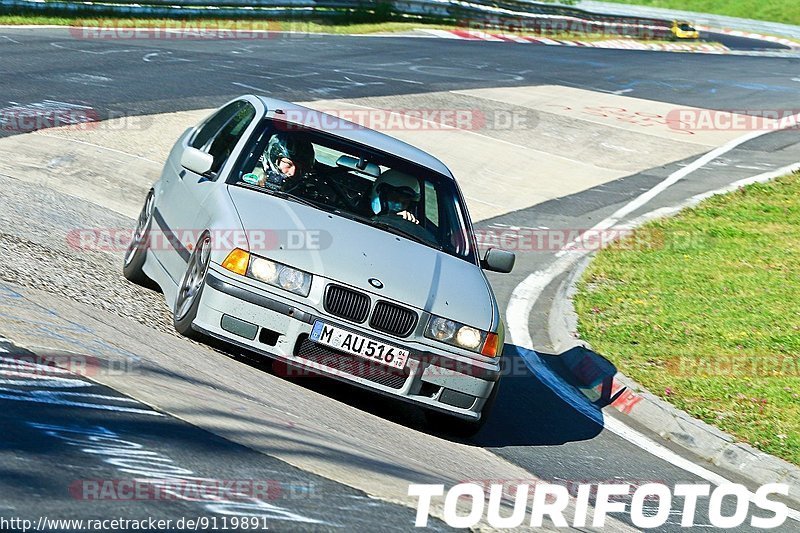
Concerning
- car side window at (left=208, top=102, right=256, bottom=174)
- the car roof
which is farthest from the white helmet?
car side window at (left=208, top=102, right=256, bottom=174)

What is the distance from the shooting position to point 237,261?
23.2 feet

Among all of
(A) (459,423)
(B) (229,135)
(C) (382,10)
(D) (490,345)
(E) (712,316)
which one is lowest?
(E) (712,316)

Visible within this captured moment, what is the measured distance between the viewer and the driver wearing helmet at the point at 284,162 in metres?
8.08

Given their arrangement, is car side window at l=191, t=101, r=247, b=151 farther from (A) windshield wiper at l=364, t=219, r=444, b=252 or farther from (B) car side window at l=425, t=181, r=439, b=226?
(A) windshield wiper at l=364, t=219, r=444, b=252

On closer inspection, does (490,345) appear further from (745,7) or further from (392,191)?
(745,7)

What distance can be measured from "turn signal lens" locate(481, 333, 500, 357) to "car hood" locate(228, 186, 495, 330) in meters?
0.07

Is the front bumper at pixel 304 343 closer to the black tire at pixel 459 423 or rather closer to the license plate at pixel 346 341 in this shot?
the license plate at pixel 346 341

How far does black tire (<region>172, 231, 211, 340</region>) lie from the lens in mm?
7227

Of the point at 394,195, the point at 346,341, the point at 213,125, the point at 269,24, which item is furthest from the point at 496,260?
the point at 269,24

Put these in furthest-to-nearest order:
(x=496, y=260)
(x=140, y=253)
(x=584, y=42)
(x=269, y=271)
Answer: (x=584, y=42)
(x=140, y=253)
(x=496, y=260)
(x=269, y=271)

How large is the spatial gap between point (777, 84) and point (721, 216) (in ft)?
56.8

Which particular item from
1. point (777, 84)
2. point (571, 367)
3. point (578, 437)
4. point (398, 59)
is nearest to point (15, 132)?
point (571, 367)

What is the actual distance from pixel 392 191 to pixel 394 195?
4 centimetres

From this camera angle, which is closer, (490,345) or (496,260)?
(490,345)
